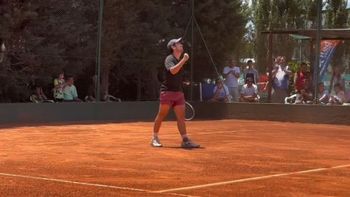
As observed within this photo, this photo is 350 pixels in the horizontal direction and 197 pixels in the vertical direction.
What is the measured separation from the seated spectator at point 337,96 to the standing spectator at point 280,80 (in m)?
1.43

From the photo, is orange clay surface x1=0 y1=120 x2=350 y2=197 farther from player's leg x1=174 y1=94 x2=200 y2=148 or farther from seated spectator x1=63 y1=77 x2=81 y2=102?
seated spectator x1=63 y1=77 x2=81 y2=102

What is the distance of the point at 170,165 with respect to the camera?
27.9 feet

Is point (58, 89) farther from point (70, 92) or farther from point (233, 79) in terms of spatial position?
point (233, 79)

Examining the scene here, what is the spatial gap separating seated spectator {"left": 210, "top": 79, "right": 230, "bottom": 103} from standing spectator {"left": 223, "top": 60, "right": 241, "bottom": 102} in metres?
0.13

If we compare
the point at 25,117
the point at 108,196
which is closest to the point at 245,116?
the point at 25,117


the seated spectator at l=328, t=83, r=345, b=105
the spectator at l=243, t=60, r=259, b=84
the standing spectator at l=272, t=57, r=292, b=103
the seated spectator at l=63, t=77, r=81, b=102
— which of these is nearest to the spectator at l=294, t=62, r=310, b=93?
the standing spectator at l=272, t=57, r=292, b=103

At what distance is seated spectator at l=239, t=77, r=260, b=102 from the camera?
2012cm

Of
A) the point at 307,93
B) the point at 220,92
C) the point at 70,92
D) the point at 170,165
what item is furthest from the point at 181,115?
the point at 220,92

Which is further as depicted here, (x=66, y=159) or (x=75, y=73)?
(x=75, y=73)

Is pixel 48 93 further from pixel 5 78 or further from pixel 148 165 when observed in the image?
pixel 148 165

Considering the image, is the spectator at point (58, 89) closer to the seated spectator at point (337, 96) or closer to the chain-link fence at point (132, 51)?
the chain-link fence at point (132, 51)

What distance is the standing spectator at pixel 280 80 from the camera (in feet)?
63.3

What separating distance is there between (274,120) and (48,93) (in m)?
6.61

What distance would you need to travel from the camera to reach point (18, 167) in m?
8.12
